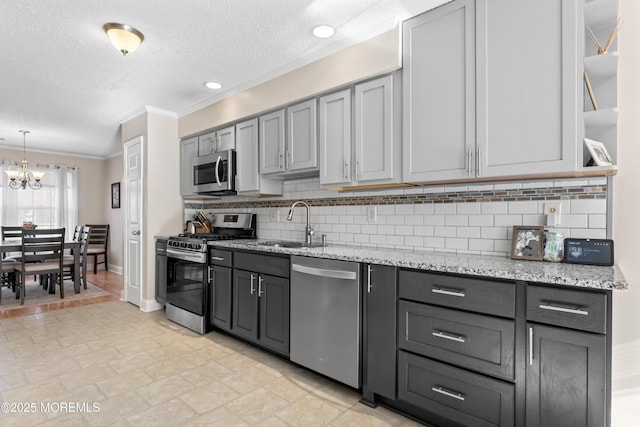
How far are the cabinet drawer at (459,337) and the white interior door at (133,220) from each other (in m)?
3.58

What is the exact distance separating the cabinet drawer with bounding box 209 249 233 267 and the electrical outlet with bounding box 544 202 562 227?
241cm

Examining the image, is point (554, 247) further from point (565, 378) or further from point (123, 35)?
point (123, 35)

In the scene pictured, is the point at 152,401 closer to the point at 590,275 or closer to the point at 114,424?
the point at 114,424

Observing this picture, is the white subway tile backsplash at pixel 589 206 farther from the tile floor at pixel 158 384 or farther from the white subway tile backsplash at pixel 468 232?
the tile floor at pixel 158 384

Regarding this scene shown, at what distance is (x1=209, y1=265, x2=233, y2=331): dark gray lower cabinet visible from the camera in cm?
307

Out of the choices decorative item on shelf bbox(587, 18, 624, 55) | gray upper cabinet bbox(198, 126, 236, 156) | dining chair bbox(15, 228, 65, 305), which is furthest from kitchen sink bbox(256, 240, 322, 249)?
dining chair bbox(15, 228, 65, 305)

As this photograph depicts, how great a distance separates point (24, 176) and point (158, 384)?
5.30 metres

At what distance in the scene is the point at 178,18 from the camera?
88.6 inches

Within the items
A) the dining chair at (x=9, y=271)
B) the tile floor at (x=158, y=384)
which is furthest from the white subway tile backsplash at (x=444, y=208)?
the dining chair at (x=9, y=271)

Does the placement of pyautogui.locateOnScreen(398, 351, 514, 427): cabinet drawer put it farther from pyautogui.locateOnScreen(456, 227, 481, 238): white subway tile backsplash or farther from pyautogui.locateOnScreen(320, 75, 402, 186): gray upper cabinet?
pyautogui.locateOnScreen(320, 75, 402, 186): gray upper cabinet

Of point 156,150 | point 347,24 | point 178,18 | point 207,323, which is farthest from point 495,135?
point 156,150

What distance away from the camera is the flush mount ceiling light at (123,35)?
231cm

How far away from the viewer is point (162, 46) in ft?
8.59

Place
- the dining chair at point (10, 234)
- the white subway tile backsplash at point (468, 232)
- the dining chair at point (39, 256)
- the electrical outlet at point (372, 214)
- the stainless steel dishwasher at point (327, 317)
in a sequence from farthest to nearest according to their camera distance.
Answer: the dining chair at point (10, 234) → the dining chair at point (39, 256) → the electrical outlet at point (372, 214) → the white subway tile backsplash at point (468, 232) → the stainless steel dishwasher at point (327, 317)
